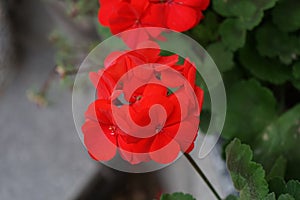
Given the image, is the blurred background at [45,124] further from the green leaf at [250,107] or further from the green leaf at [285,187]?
the green leaf at [285,187]

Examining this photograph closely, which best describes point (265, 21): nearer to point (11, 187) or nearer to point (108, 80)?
point (108, 80)

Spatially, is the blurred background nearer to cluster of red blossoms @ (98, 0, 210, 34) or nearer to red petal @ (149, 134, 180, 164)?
cluster of red blossoms @ (98, 0, 210, 34)

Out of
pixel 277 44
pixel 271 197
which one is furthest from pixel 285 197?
pixel 277 44

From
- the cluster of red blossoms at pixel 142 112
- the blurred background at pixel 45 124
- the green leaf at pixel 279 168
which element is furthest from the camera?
the blurred background at pixel 45 124

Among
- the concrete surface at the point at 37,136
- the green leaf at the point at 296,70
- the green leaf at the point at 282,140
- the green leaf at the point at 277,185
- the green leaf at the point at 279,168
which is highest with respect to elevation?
the green leaf at the point at 277,185

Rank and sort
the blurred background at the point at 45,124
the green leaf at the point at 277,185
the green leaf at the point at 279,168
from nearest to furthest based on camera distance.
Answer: the green leaf at the point at 277,185, the green leaf at the point at 279,168, the blurred background at the point at 45,124

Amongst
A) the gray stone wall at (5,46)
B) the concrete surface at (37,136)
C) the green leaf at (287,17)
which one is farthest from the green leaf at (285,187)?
the gray stone wall at (5,46)
